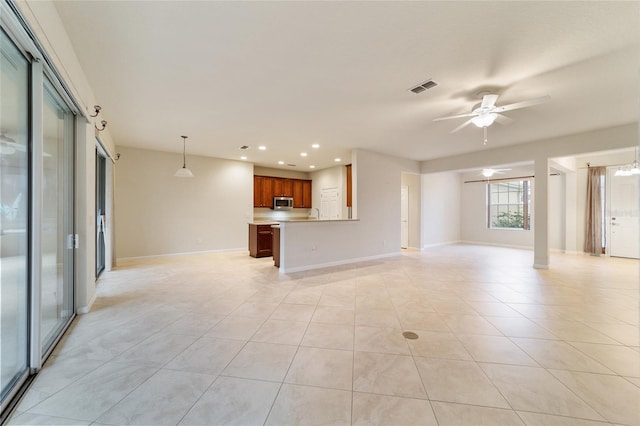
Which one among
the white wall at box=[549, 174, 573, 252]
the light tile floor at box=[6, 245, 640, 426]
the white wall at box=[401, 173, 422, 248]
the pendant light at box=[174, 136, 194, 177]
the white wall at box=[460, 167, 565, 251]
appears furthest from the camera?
the white wall at box=[401, 173, 422, 248]

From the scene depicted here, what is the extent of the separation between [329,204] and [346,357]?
6659mm

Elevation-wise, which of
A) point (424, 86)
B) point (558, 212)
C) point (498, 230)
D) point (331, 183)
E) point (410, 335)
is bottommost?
point (410, 335)

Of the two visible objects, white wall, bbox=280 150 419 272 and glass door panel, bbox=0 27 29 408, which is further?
white wall, bbox=280 150 419 272

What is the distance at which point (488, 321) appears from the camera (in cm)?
269

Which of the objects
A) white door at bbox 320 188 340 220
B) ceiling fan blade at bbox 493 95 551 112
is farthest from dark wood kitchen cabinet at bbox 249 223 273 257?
ceiling fan blade at bbox 493 95 551 112

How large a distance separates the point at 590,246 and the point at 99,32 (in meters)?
10.6

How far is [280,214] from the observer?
866 centimetres

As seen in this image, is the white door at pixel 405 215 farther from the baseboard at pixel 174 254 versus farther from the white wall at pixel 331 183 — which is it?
the baseboard at pixel 174 254

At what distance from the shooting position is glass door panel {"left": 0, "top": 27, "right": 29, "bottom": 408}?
1489mm

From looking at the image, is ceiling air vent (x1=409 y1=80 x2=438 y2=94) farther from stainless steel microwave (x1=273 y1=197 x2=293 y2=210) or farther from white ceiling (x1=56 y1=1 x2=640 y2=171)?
stainless steel microwave (x1=273 y1=197 x2=293 y2=210)

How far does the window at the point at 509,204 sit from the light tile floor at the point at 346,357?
4708 millimetres

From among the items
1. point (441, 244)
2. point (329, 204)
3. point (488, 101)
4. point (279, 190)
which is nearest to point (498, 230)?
point (441, 244)

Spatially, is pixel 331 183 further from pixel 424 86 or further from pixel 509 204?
pixel 509 204

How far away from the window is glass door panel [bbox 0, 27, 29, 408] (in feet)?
35.0
